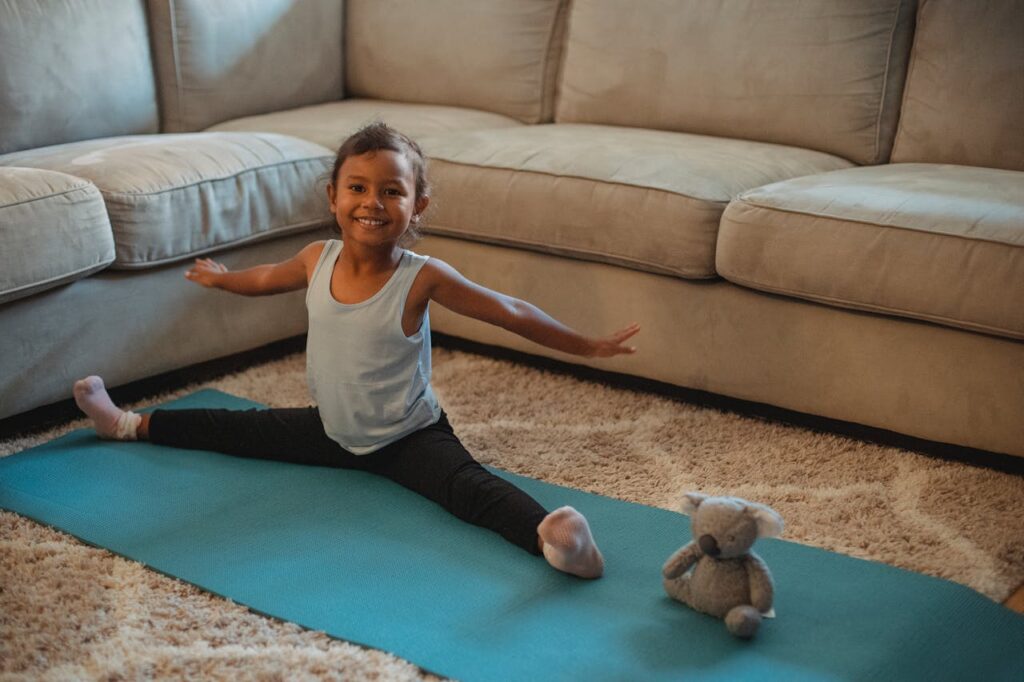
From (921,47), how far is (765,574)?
151 cm

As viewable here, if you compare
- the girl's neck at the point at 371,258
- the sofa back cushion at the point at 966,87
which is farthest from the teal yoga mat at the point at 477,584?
the sofa back cushion at the point at 966,87

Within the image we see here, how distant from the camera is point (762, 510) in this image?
1504 mm

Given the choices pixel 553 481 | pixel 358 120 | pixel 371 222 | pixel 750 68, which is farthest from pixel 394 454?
pixel 750 68

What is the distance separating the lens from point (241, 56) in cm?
303

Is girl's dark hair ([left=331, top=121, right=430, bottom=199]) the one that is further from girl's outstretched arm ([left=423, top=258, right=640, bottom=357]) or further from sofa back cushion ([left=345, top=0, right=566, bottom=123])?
sofa back cushion ([left=345, top=0, right=566, bottom=123])

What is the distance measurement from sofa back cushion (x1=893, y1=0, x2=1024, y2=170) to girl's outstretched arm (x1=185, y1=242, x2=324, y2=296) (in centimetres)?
134

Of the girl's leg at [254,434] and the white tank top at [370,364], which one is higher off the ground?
the white tank top at [370,364]

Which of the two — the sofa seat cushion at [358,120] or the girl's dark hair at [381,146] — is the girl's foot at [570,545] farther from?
the sofa seat cushion at [358,120]

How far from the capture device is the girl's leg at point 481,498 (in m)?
1.65

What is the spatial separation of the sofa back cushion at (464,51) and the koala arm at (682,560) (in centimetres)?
178

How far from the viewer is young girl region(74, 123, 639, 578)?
1.88 metres

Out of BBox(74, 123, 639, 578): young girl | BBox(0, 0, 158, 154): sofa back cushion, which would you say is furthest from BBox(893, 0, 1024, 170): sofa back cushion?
BBox(0, 0, 158, 154): sofa back cushion

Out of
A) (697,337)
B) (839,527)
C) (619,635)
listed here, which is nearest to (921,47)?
(697,337)

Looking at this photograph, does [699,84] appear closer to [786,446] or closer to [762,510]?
[786,446]
